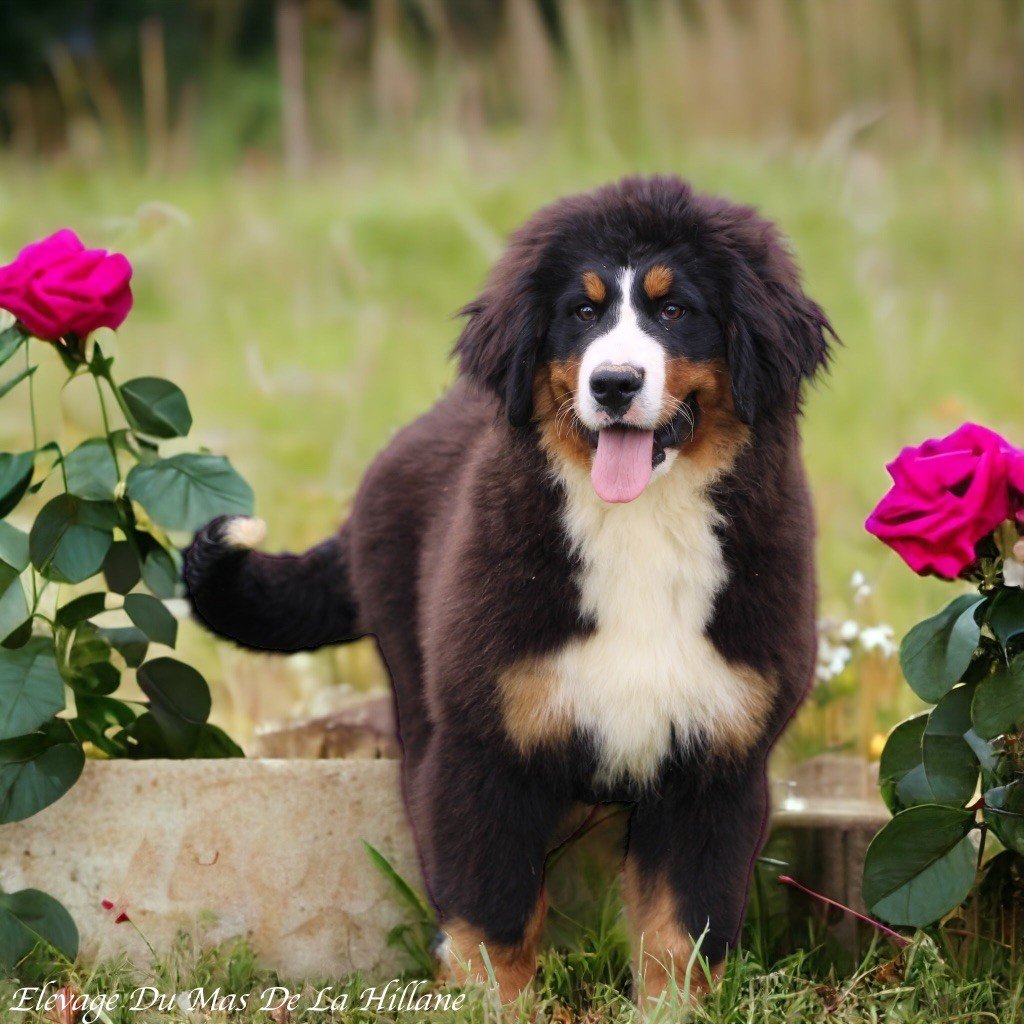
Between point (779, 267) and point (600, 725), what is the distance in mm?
951

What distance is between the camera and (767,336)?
9.64ft

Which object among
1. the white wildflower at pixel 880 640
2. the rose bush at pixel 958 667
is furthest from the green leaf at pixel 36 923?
the white wildflower at pixel 880 640

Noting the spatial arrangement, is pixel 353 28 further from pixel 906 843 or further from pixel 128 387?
pixel 906 843

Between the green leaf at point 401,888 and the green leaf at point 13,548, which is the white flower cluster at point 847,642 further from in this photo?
the green leaf at point 13,548

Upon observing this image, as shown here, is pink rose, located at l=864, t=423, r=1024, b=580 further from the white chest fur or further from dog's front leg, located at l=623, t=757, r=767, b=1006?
dog's front leg, located at l=623, t=757, r=767, b=1006

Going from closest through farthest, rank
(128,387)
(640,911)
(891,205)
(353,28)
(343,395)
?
(640,911), (128,387), (343,395), (891,205), (353,28)

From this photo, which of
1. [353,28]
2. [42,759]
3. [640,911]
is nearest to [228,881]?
[42,759]

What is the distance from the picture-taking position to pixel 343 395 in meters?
6.74

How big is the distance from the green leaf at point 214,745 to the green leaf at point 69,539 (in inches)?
21.3

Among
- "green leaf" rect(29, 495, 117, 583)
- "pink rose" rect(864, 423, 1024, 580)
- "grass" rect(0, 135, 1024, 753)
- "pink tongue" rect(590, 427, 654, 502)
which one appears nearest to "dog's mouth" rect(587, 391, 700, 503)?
"pink tongue" rect(590, 427, 654, 502)

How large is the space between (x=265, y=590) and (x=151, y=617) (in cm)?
34

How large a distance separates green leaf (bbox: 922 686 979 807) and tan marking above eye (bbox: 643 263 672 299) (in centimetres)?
94

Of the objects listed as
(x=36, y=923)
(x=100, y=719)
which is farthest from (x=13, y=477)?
(x=36, y=923)

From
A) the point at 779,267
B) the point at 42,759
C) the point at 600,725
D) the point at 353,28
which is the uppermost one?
the point at 353,28
